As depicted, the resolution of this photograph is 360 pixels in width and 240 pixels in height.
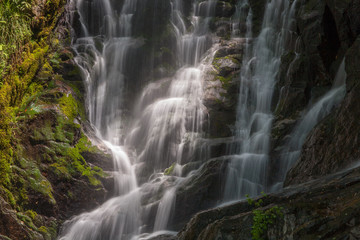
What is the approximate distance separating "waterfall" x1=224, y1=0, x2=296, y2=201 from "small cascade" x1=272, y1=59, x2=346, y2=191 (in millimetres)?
616

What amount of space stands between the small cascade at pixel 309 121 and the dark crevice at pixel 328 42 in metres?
0.91

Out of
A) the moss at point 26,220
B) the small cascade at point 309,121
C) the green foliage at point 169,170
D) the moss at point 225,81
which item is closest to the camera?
the moss at point 26,220

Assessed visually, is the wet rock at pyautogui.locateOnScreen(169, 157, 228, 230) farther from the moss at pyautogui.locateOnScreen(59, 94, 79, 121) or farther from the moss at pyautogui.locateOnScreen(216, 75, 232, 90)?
the moss at pyautogui.locateOnScreen(216, 75, 232, 90)

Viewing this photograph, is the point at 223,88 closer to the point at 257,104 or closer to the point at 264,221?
the point at 257,104

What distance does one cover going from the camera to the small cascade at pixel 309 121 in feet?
30.7

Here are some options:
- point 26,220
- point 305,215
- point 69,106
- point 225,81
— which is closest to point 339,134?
point 305,215

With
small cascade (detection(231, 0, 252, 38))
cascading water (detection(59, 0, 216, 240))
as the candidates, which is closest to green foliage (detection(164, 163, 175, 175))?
cascading water (detection(59, 0, 216, 240))

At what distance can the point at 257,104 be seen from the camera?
13516mm

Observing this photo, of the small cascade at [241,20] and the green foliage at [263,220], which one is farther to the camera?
the small cascade at [241,20]

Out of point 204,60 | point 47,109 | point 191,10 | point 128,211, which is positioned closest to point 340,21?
point 204,60

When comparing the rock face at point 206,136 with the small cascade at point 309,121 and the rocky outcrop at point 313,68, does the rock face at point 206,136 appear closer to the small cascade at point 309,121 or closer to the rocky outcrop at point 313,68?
the rocky outcrop at point 313,68

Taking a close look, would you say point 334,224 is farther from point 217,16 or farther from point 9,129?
point 217,16

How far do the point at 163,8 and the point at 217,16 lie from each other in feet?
10.7

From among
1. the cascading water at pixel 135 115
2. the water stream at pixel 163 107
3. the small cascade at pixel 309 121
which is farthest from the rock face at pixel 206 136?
the cascading water at pixel 135 115
